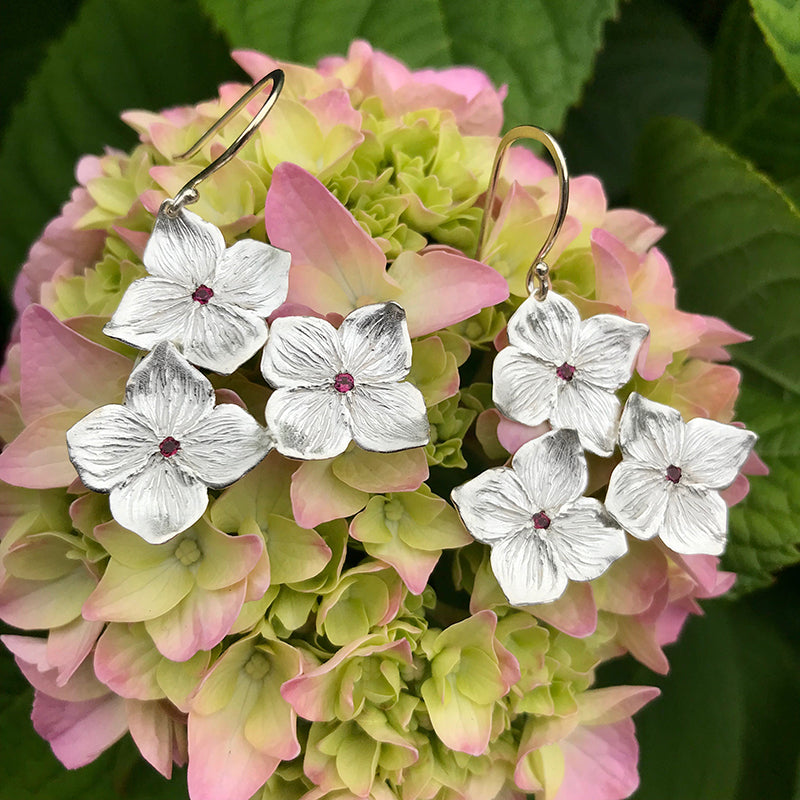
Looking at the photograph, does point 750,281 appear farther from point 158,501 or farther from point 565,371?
point 158,501

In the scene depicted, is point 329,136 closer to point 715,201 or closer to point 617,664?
point 715,201

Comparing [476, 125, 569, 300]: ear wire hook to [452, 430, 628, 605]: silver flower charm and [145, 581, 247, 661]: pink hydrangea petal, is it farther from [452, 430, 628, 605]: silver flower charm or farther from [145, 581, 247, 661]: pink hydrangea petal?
[145, 581, 247, 661]: pink hydrangea petal

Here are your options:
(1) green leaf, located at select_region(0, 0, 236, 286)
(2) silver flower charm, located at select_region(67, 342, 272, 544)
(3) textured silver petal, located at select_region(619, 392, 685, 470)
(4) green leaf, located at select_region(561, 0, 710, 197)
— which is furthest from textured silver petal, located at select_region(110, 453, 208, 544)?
(4) green leaf, located at select_region(561, 0, 710, 197)

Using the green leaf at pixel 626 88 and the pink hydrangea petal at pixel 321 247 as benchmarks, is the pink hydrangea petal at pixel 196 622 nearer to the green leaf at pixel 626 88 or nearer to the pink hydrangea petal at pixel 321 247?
the pink hydrangea petal at pixel 321 247

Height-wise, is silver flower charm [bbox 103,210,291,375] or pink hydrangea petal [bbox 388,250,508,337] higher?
pink hydrangea petal [bbox 388,250,508,337]

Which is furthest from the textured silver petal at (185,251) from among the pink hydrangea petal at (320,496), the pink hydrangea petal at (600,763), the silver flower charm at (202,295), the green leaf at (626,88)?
the green leaf at (626,88)

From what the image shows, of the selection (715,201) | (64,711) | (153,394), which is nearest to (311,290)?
(153,394)
